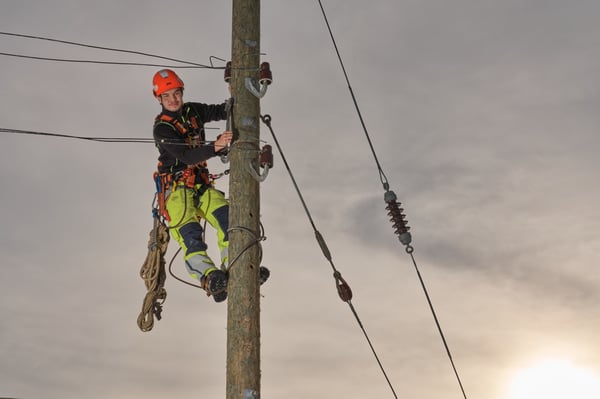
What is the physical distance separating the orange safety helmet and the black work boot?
8.16 feet

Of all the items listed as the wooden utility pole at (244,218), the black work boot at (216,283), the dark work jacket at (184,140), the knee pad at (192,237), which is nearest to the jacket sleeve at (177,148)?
the dark work jacket at (184,140)

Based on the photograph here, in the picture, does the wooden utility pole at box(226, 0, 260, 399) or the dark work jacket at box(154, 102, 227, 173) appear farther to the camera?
the dark work jacket at box(154, 102, 227, 173)

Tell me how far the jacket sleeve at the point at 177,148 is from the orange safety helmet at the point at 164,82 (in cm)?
55

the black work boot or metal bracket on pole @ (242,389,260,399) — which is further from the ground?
the black work boot

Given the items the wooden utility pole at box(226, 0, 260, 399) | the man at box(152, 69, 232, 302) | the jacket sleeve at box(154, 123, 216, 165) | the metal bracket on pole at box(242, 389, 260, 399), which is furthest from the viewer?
the man at box(152, 69, 232, 302)

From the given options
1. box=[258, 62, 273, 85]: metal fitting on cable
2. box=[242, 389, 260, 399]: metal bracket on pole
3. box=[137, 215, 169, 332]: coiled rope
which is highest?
box=[258, 62, 273, 85]: metal fitting on cable

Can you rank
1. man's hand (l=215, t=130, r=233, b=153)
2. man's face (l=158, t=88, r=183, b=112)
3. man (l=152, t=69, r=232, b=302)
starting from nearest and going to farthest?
1. man's hand (l=215, t=130, r=233, b=153)
2. man (l=152, t=69, r=232, b=302)
3. man's face (l=158, t=88, r=183, b=112)

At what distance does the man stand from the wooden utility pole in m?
0.41

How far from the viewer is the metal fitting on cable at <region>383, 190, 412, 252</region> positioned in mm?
9031

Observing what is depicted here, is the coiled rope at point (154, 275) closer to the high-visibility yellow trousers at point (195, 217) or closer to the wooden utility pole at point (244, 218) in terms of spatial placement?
the high-visibility yellow trousers at point (195, 217)

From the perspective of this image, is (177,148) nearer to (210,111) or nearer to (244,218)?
(210,111)

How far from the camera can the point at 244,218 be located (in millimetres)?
7723

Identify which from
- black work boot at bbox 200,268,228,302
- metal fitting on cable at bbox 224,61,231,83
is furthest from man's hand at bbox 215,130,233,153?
black work boot at bbox 200,268,228,302

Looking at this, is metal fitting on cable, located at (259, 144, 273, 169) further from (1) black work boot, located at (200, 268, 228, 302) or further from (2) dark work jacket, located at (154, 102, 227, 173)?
(1) black work boot, located at (200, 268, 228, 302)
